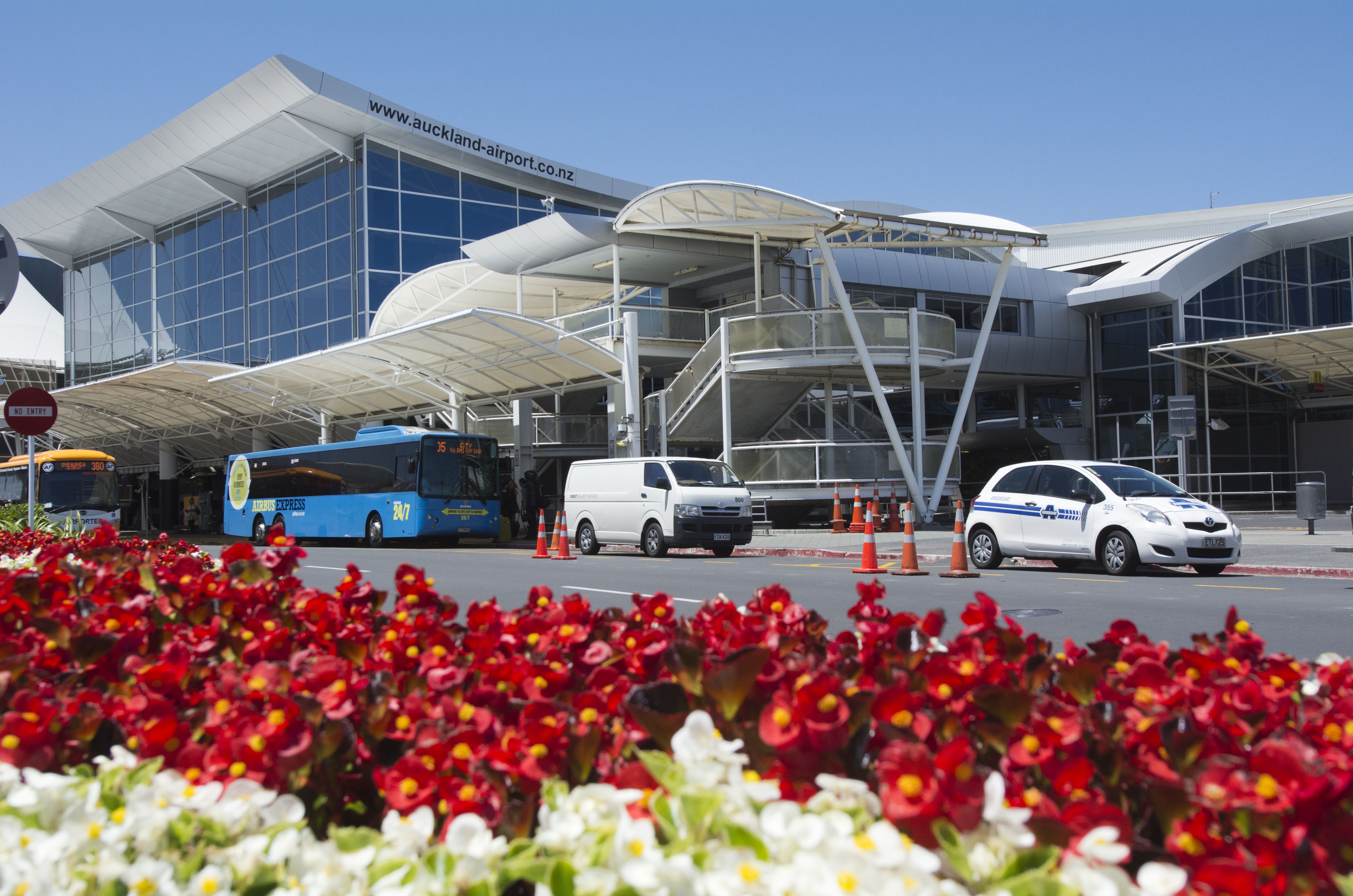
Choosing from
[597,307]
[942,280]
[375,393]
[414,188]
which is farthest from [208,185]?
[942,280]

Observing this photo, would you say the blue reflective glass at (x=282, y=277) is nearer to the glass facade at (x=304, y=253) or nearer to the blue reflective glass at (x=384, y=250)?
the glass facade at (x=304, y=253)

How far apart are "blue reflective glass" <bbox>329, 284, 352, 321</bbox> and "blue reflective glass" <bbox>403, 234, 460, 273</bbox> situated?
2.37m

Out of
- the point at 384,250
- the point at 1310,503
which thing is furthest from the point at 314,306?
the point at 1310,503

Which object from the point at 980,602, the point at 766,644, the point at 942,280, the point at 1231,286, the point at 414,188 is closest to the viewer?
the point at 766,644

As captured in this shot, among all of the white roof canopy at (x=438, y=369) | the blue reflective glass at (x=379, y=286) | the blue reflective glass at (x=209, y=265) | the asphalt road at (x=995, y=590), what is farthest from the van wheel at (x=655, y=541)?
the blue reflective glass at (x=209, y=265)

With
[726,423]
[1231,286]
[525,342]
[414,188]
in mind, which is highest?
[414,188]

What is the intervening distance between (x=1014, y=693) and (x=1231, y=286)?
39.4 m

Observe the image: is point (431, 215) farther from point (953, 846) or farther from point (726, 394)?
point (953, 846)

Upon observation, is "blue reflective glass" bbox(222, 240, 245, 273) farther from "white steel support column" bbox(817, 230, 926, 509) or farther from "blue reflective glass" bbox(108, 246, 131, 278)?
"white steel support column" bbox(817, 230, 926, 509)

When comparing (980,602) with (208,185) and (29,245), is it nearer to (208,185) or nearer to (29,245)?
(208,185)

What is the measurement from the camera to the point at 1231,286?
36.9 meters

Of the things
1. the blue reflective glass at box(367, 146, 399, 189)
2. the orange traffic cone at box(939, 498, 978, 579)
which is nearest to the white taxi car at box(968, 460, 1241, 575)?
the orange traffic cone at box(939, 498, 978, 579)

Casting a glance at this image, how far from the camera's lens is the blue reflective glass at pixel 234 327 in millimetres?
48531

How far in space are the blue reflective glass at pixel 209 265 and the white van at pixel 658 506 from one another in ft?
114
